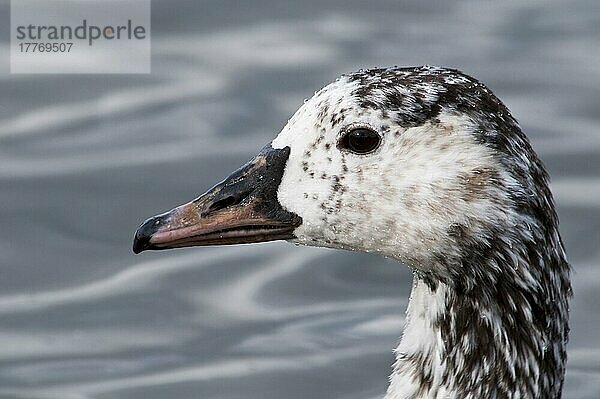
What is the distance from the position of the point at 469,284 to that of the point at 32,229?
4538mm

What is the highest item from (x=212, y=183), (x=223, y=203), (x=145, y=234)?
(x=212, y=183)

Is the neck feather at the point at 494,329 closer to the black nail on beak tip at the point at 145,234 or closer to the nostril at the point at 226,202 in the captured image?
the nostril at the point at 226,202

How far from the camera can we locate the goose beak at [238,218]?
6891mm

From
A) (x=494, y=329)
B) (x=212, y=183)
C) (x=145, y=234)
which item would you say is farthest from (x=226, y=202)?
(x=212, y=183)

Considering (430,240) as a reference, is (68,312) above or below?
above

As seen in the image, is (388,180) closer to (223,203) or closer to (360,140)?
(360,140)

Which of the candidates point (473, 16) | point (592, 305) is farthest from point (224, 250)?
point (473, 16)

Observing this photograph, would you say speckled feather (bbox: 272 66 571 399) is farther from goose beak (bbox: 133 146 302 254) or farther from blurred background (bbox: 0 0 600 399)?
blurred background (bbox: 0 0 600 399)

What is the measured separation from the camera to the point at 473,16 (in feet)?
41.5

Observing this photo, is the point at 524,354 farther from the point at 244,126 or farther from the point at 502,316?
the point at 244,126

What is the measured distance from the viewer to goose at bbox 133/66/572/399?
6.51 meters

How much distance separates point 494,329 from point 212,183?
440 cm

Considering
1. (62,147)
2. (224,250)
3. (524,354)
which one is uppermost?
(62,147)

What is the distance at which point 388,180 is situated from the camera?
6656 mm
